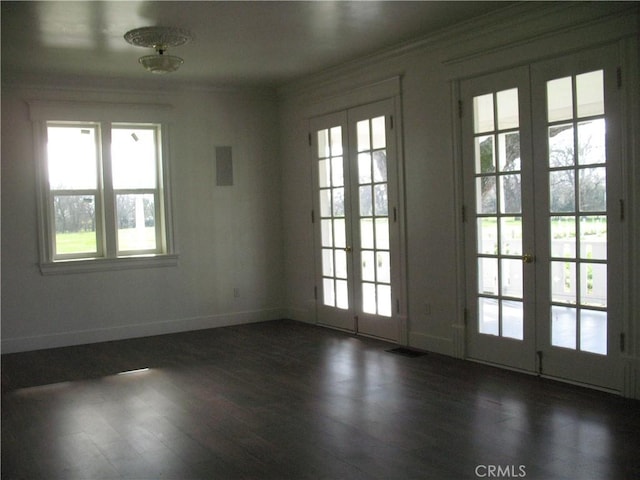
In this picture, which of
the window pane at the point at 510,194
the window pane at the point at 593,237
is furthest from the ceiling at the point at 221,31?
the window pane at the point at 593,237

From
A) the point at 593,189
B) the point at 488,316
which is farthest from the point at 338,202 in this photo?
the point at 593,189

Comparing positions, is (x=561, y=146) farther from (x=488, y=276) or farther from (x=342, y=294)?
(x=342, y=294)

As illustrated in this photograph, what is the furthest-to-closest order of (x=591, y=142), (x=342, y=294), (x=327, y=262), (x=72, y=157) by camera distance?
(x=327, y=262), (x=342, y=294), (x=72, y=157), (x=591, y=142)

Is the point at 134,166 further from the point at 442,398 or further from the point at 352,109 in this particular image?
the point at 442,398

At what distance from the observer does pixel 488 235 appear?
508 cm

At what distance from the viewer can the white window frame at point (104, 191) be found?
Answer: 6.33 metres

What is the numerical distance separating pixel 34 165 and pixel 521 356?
195 inches

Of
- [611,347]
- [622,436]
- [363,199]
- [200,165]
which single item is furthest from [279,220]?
[622,436]

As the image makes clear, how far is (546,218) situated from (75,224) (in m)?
4.71

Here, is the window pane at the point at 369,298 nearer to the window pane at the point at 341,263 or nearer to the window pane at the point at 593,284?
the window pane at the point at 341,263

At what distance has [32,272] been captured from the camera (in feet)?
20.7

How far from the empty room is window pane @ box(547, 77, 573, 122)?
0.02m

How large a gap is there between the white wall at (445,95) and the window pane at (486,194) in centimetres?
21

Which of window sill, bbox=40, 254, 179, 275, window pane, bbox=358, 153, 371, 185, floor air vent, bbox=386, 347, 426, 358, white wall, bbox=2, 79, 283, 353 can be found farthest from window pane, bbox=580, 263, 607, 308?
window sill, bbox=40, 254, 179, 275
